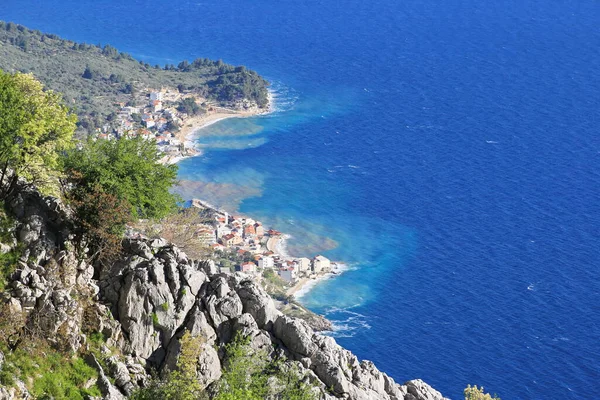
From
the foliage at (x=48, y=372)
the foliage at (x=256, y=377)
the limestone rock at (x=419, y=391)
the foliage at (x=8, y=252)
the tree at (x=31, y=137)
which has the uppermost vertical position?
the tree at (x=31, y=137)

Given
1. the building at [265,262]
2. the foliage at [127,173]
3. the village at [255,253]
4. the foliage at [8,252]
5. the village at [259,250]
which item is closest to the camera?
the foliage at [8,252]

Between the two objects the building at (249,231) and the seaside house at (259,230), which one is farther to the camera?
the seaside house at (259,230)

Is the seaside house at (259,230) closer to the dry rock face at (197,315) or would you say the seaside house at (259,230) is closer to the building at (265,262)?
the building at (265,262)

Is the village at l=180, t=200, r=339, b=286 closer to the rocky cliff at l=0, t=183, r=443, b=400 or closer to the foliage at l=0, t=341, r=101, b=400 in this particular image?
the rocky cliff at l=0, t=183, r=443, b=400

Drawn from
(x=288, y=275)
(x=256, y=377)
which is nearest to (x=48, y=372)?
(x=256, y=377)

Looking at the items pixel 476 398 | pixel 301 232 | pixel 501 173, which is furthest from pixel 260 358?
pixel 501 173

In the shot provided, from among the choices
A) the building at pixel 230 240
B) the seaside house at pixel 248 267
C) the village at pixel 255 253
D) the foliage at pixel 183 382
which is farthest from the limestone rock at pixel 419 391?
the building at pixel 230 240

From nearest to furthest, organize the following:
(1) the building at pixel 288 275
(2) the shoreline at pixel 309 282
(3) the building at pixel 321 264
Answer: (2) the shoreline at pixel 309 282 < (1) the building at pixel 288 275 < (3) the building at pixel 321 264
